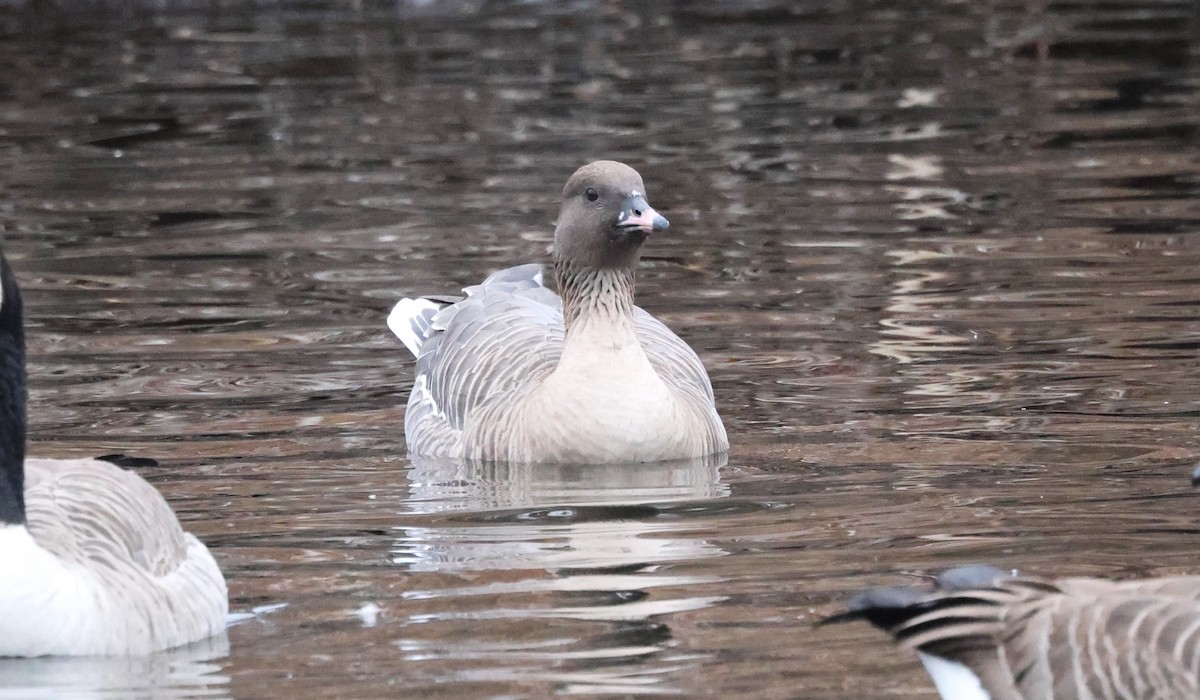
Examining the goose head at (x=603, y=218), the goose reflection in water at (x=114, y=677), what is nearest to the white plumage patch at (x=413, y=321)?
the goose head at (x=603, y=218)

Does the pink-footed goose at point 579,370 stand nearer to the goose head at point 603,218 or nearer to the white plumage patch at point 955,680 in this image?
the goose head at point 603,218

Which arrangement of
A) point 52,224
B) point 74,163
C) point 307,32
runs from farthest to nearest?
point 307,32, point 74,163, point 52,224

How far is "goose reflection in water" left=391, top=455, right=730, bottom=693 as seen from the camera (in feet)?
21.5

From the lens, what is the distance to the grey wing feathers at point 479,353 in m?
10.1

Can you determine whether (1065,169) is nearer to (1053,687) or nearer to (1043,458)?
(1043,458)

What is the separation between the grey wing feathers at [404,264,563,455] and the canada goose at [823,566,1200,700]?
15.5ft

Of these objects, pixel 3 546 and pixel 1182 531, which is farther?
pixel 1182 531

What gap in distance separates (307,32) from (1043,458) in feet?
63.3

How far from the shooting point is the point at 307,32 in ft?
89.1

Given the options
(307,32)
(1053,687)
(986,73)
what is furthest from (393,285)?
(307,32)

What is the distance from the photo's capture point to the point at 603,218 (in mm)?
9781

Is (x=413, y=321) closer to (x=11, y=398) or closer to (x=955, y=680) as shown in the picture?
(x=11, y=398)

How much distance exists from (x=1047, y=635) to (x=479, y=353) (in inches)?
215

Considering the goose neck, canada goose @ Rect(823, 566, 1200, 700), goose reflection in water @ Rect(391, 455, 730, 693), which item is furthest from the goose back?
the goose neck
